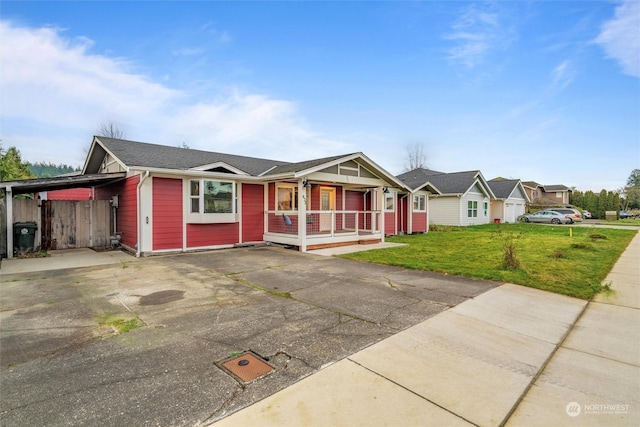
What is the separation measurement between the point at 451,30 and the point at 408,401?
13889mm

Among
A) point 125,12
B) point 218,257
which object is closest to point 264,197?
point 218,257

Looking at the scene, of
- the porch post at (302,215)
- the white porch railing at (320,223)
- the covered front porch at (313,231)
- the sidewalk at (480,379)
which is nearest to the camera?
the sidewalk at (480,379)

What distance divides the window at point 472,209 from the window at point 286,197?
18926mm

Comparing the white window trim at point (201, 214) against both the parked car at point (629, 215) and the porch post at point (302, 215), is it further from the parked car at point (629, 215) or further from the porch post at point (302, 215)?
the parked car at point (629, 215)

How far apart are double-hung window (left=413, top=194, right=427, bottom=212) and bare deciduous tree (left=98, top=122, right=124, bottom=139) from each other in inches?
1342

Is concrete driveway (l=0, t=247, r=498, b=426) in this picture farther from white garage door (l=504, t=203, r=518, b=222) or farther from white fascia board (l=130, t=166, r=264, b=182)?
white garage door (l=504, t=203, r=518, b=222)

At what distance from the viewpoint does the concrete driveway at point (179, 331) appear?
2299 mm

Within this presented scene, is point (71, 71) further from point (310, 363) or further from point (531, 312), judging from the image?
point (531, 312)

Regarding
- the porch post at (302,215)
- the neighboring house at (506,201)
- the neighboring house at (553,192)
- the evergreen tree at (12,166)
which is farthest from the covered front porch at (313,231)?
the neighboring house at (553,192)

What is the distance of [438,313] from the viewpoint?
4.37 metres

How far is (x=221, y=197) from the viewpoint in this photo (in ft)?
35.0

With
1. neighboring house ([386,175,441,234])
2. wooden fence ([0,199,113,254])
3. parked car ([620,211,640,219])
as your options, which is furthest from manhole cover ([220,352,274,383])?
parked car ([620,211,640,219])

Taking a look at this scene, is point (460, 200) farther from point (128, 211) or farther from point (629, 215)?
point (629, 215)

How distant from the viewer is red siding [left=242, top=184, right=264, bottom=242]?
11656 mm
